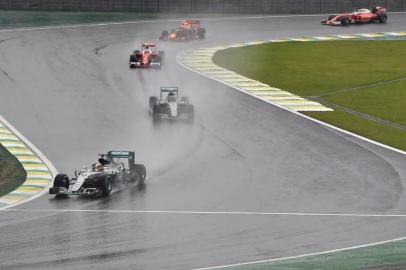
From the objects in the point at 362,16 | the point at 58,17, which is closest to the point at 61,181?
the point at 58,17

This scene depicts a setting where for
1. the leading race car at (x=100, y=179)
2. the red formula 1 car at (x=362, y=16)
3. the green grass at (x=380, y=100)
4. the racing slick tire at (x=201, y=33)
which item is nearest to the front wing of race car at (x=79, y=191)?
the leading race car at (x=100, y=179)

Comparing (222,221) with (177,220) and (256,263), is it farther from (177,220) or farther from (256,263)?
(256,263)

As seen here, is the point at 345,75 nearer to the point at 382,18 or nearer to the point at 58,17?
the point at 382,18

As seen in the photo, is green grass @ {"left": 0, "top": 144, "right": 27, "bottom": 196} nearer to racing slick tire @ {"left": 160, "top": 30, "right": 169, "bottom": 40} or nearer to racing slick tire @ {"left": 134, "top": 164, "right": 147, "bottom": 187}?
racing slick tire @ {"left": 134, "top": 164, "right": 147, "bottom": 187}

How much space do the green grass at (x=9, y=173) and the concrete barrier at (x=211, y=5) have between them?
46.6 m

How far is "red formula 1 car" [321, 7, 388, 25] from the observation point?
8188 cm

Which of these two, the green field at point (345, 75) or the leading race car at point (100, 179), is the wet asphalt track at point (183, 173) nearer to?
the leading race car at point (100, 179)

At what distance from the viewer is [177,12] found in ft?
284

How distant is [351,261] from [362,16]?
60385 mm

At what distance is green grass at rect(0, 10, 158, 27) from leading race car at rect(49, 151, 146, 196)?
147ft

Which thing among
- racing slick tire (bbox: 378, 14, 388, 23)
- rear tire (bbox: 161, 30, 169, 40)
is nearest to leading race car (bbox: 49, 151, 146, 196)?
rear tire (bbox: 161, 30, 169, 40)

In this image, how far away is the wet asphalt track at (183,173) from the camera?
2589 centimetres

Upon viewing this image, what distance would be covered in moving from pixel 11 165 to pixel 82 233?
35.5ft

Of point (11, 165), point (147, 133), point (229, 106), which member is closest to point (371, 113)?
point (229, 106)
